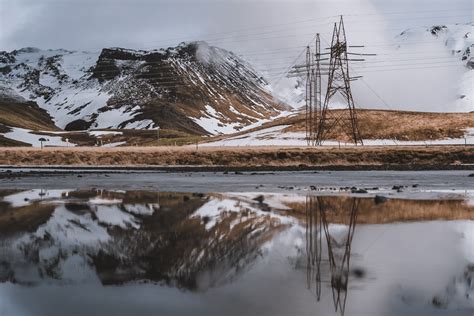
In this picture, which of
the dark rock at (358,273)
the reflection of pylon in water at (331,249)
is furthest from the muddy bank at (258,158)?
the dark rock at (358,273)

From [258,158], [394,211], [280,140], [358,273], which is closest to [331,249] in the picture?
[358,273]

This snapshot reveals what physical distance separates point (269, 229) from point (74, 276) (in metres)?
7.85

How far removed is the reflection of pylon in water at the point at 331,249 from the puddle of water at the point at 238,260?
4 centimetres

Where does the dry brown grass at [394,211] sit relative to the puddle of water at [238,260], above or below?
above

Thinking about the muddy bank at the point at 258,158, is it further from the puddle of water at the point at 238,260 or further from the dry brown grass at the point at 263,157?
the puddle of water at the point at 238,260

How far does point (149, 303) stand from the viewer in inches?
437

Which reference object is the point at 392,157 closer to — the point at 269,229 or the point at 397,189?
the point at 397,189

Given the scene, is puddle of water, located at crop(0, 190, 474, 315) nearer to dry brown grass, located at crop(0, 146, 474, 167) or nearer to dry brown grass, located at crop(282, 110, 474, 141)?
dry brown grass, located at crop(0, 146, 474, 167)

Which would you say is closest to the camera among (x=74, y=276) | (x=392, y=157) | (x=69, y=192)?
(x=74, y=276)

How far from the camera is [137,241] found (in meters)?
17.6

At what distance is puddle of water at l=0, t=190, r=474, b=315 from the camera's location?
11117 mm

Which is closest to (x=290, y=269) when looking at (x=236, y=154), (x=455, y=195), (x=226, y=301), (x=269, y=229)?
(x=226, y=301)

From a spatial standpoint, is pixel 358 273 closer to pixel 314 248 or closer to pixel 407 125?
pixel 314 248

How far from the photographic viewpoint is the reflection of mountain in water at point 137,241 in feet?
44.2
